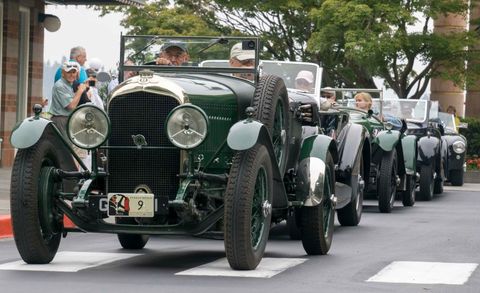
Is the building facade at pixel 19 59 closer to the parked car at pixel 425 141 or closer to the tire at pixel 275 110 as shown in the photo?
the parked car at pixel 425 141

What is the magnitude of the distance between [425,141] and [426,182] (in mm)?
742

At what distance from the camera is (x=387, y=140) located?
57.5ft

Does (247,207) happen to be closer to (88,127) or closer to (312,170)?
(88,127)

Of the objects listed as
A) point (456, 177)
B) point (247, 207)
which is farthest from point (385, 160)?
point (456, 177)

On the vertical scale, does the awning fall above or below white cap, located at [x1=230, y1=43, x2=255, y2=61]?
above

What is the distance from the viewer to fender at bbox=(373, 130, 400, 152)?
686 inches

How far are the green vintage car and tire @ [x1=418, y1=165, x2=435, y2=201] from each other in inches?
371

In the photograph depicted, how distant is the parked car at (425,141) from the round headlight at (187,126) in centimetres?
1047

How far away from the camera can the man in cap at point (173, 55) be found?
39.7ft

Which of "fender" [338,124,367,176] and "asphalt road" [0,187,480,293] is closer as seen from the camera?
"asphalt road" [0,187,480,293]

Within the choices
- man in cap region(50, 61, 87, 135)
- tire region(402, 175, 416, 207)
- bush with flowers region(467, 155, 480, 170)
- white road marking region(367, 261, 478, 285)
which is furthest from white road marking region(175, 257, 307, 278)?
bush with flowers region(467, 155, 480, 170)

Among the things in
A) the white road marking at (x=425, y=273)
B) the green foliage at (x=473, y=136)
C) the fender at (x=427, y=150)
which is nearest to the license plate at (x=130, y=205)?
the white road marking at (x=425, y=273)

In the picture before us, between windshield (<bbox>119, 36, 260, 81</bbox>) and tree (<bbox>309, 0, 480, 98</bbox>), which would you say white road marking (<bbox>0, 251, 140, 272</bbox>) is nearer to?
windshield (<bbox>119, 36, 260, 81</bbox>)

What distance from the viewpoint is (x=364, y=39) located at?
3247cm
